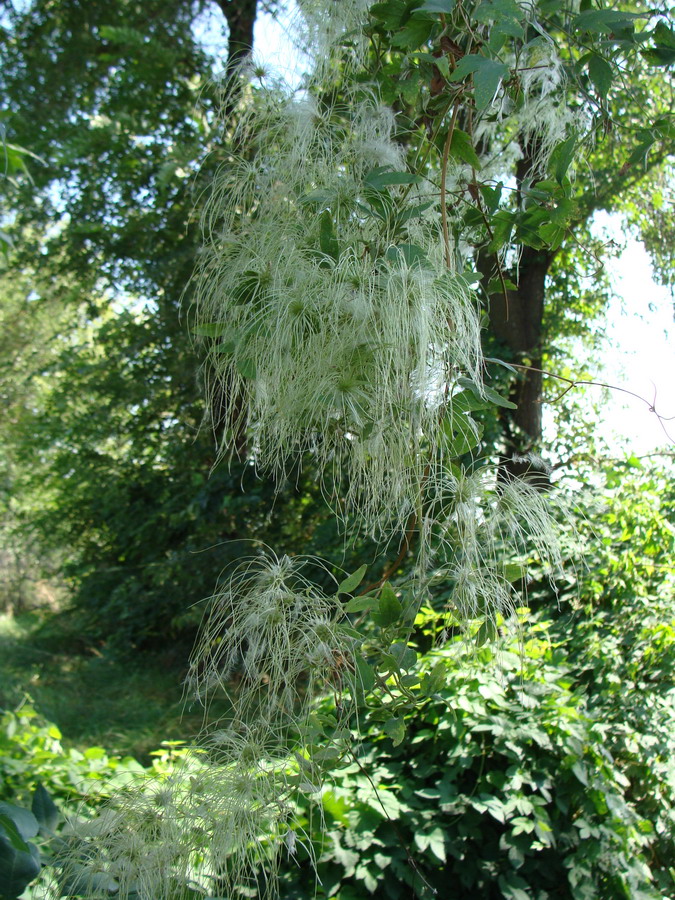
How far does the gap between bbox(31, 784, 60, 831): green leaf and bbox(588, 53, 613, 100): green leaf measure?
148cm

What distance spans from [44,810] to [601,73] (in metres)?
1.51

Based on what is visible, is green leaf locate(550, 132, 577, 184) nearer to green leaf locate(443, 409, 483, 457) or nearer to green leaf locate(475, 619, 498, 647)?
green leaf locate(443, 409, 483, 457)

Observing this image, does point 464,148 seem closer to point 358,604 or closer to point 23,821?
point 358,604

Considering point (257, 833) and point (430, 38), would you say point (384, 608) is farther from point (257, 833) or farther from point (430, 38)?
point (430, 38)

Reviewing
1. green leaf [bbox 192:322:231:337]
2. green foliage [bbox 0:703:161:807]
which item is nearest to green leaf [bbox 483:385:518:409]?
green leaf [bbox 192:322:231:337]

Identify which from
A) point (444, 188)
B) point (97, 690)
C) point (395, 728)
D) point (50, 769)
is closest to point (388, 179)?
point (444, 188)

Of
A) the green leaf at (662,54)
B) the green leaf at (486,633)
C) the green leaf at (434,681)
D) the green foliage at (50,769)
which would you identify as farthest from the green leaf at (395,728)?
the green foliage at (50,769)

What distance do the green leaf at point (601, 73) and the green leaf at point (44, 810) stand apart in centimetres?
148

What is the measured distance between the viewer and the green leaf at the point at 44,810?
1.26 m

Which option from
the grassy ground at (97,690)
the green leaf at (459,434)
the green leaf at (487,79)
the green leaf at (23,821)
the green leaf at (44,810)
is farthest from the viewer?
the grassy ground at (97,690)

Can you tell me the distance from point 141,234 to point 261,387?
4.11 metres

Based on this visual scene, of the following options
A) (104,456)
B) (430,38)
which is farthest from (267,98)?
(104,456)

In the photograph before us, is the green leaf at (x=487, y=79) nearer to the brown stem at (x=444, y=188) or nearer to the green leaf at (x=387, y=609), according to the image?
the brown stem at (x=444, y=188)

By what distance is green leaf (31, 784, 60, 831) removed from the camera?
1261 millimetres
